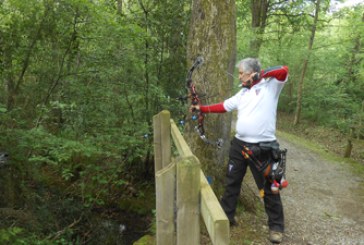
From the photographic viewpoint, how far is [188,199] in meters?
1.96

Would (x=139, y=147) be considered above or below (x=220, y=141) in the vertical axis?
below

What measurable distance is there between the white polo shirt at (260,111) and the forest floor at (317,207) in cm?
136

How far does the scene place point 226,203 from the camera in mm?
3844

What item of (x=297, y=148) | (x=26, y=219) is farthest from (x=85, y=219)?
(x=297, y=148)

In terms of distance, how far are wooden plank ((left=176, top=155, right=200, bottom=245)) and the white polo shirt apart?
1.71 m

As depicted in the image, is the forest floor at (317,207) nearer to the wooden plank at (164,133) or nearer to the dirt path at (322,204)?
the dirt path at (322,204)

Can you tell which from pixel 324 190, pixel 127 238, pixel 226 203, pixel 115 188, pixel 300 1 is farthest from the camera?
pixel 300 1

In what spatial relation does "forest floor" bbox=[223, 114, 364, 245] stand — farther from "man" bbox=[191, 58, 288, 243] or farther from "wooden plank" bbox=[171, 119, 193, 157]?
"wooden plank" bbox=[171, 119, 193, 157]

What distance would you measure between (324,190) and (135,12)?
564cm

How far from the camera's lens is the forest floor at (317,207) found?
4172 mm

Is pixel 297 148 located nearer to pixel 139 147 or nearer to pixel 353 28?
pixel 353 28

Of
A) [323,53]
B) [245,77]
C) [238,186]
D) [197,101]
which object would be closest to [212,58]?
[197,101]

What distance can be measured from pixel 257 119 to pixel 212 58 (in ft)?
3.86

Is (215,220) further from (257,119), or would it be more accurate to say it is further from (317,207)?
(317,207)
